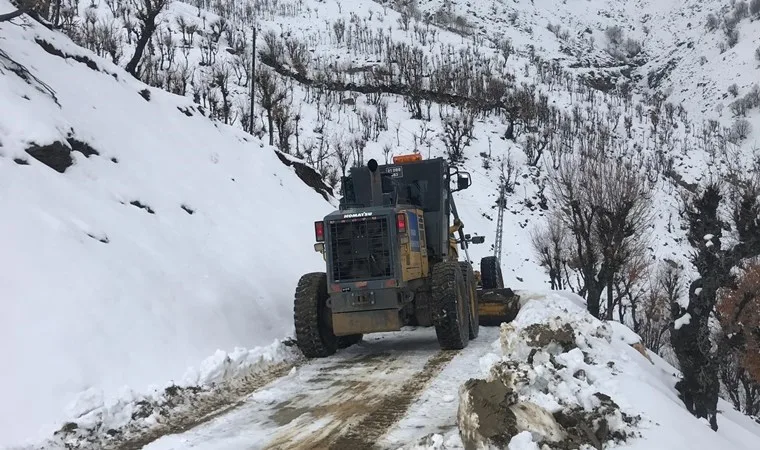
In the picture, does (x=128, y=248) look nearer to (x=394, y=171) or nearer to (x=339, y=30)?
(x=394, y=171)

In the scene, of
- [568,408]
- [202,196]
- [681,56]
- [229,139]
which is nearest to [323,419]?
[568,408]

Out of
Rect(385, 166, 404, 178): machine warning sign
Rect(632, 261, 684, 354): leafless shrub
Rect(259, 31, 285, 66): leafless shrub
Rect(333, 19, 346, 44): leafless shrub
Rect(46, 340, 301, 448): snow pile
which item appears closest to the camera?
Rect(46, 340, 301, 448): snow pile

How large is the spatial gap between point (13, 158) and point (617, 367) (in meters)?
9.06

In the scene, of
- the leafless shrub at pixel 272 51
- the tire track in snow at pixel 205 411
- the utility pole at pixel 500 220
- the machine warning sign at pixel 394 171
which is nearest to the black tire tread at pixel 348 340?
the tire track in snow at pixel 205 411

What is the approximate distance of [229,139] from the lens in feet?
58.7

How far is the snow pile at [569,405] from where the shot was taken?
3971 millimetres

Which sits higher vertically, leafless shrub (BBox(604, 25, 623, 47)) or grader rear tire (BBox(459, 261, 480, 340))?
leafless shrub (BBox(604, 25, 623, 47))

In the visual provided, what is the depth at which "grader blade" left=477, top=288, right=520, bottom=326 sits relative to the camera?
11906 mm

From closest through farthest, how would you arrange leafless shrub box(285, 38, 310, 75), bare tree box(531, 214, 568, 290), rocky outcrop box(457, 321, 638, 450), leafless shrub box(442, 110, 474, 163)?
rocky outcrop box(457, 321, 638, 450) < bare tree box(531, 214, 568, 290) < leafless shrub box(442, 110, 474, 163) < leafless shrub box(285, 38, 310, 75)

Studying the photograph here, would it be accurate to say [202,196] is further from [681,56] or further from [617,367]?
[681,56]

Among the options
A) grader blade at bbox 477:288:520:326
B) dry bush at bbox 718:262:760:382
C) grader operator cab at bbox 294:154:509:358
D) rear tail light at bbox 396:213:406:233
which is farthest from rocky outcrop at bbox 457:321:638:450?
dry bush at bbox 718:262:760:382

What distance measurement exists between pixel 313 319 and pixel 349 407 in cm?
274

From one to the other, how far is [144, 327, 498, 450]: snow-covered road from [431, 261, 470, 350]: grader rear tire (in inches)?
10.5

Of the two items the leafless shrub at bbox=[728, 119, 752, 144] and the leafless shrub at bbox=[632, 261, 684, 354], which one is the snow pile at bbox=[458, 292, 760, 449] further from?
the leafless shrub at bbox=[728, 119, 752, 144]
